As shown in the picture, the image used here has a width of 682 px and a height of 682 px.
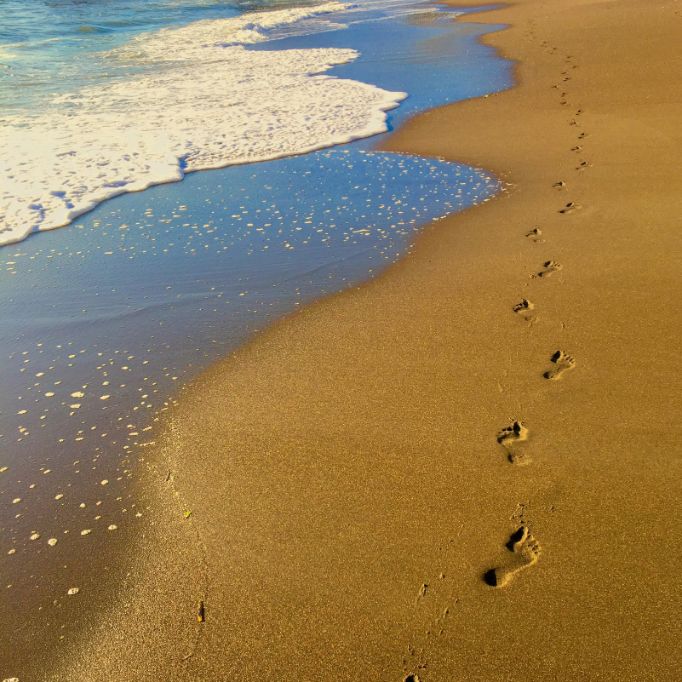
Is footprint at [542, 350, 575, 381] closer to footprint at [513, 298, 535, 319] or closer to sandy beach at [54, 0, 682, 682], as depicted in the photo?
sandy beach at [54, 0, 682, 682]

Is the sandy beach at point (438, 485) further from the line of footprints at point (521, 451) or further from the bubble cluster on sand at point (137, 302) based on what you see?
the bubble cluster on sand at point (137, 302)

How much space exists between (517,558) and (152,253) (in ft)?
14.9

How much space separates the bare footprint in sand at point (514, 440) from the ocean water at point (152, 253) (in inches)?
73.6

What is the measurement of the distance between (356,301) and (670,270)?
2.38 meters

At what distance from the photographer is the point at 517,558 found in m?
2.84

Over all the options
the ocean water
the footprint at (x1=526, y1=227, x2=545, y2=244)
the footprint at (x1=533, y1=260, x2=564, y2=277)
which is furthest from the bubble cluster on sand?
the footprint at (x1=533, y1=260, x2=564, y2=277)

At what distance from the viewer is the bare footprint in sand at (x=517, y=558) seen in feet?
9.02

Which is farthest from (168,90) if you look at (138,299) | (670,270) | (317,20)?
(317,20)

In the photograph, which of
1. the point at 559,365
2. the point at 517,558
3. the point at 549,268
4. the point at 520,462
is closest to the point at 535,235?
the point at 549,268

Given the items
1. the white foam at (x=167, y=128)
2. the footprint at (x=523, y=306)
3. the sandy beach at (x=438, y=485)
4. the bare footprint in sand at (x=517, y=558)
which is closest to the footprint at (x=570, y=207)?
the sandy beach at (x=438, y=485)

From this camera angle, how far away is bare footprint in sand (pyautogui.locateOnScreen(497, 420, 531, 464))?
338cm

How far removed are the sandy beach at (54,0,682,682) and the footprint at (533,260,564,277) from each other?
0.04m

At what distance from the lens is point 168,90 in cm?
1375

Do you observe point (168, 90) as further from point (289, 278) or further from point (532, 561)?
point (532, 561)
